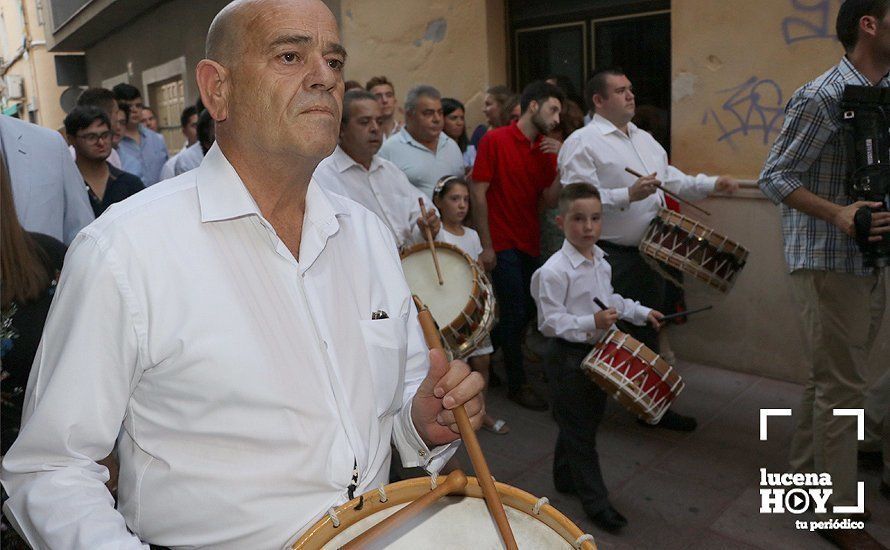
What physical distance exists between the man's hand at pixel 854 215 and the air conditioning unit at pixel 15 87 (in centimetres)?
2446

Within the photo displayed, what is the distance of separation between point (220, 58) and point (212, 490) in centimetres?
86

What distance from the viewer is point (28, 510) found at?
50.6 inches

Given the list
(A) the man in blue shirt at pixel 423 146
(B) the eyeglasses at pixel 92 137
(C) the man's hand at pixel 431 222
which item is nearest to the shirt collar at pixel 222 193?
(C) the man's hand at pixel 431 222

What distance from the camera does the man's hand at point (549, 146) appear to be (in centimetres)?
530

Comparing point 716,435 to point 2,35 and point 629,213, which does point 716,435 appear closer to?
point 629,213

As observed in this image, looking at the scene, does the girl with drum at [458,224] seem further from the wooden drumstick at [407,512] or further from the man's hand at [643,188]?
the wooden drumstick at [407,512]

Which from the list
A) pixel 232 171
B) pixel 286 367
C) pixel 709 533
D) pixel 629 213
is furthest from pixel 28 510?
pixel 629 213

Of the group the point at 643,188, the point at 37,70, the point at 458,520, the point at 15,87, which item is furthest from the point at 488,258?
the point at 37,70

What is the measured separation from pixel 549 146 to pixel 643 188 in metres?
1.10

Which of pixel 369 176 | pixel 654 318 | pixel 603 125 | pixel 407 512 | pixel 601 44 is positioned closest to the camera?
pixel 407 512

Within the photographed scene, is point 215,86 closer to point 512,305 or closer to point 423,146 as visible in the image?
point 512,305

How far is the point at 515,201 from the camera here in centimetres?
531

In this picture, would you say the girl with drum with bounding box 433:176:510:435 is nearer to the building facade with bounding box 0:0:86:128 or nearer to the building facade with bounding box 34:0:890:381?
the building facade with bounding box 34:0:890:381

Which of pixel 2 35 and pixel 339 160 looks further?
pixel 2 35
